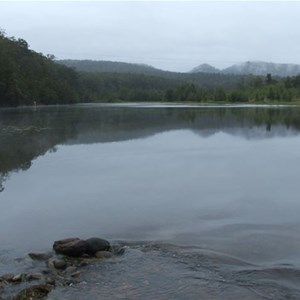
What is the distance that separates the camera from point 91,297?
7625 mm

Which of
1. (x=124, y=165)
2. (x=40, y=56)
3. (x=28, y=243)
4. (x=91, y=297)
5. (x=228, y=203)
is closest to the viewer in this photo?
(x=91, y=297)

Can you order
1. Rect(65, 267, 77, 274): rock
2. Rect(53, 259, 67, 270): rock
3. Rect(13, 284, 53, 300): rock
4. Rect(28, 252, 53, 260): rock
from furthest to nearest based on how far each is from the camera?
1. Rect(28, 252, 53, 260): rock
2. Rect(53, 259, 67, 270): rock
3. Rect(65, 267, 77, 274): rock
4. Rect(13, 284, 53, 300): rock

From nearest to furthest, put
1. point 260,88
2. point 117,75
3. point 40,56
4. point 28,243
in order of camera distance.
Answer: point 28,243, point 40,56, point 260,88, point 117,75

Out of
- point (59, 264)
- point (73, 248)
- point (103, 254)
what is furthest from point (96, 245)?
point (59, 264)

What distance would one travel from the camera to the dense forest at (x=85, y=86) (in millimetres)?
89188

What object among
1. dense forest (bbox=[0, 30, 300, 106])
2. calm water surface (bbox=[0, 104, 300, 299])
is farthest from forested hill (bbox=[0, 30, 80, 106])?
calm water surface (bbox=[0, 104, 300, 299])

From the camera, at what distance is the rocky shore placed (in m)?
7.63

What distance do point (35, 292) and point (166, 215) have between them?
5.38 m

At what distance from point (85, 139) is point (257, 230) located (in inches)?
777

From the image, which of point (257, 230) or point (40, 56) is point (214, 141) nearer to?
point (257, 230)

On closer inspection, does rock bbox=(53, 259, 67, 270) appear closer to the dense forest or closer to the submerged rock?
the submerged rock

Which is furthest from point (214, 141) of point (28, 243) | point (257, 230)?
point (28, 243)

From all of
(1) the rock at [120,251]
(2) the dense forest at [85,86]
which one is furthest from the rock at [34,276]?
(2) the dense forest at [85,86]

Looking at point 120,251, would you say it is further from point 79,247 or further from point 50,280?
point 50,280
